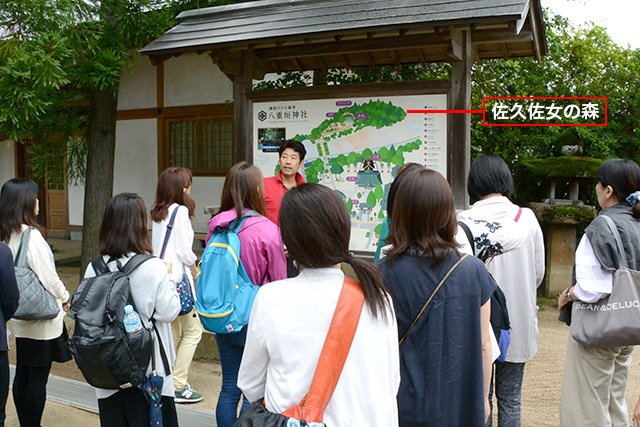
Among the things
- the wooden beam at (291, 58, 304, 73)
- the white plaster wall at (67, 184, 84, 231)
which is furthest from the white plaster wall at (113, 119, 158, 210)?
the wooden beam at (291, 58, 304, 73)

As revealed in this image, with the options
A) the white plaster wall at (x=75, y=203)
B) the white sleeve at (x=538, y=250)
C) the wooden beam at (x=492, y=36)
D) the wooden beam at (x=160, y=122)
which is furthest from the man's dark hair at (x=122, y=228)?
the white plaster wall at (x=75, y=203)

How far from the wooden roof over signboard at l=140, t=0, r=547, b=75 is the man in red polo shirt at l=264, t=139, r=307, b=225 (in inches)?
44.1

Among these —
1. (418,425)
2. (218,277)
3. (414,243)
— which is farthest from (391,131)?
(418,425)

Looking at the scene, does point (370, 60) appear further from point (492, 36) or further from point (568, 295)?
point (568, 295)

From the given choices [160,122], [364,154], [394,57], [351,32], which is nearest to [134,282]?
[364,154]

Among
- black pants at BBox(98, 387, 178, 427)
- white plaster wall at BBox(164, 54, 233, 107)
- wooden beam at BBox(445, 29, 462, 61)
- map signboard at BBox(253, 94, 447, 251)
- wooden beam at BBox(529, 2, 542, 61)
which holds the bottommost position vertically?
black pants at BBox(98, 387, 178, 427)

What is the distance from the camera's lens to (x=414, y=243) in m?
2.20

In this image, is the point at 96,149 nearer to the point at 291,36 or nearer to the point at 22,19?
the point at 22,19

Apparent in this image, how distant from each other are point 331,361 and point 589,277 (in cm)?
197

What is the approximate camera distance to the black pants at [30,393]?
3.67 metres

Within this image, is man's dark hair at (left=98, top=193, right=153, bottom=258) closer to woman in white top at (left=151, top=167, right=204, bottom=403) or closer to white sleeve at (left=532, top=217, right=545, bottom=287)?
woman in white top at (left=151, top=167, right=204, bottom=403)

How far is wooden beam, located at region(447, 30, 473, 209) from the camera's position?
4.91 meters

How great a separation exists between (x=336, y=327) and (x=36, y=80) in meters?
5.46

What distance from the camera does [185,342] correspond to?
4465 millimetres
